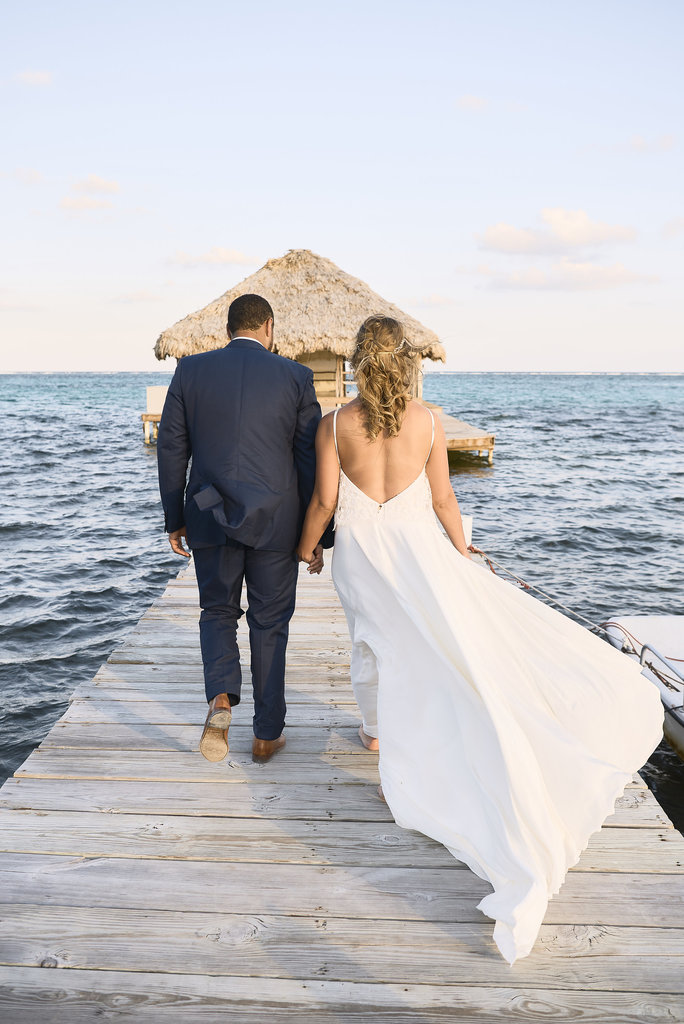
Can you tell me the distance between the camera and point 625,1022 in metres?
1.94

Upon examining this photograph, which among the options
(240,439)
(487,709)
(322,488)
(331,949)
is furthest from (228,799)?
(240,439)

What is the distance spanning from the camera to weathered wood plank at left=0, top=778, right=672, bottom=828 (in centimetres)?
288

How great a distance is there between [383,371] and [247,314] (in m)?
0.79

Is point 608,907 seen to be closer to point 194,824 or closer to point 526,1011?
point 526,1011

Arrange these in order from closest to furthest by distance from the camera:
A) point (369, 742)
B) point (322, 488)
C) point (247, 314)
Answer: point (322, 488) < point (247, 314) < point (369, 742)

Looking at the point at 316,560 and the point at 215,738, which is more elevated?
the point at 316,560

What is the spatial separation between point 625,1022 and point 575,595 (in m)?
8.07

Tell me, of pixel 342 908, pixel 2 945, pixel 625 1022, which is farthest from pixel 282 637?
pixel 625 1022

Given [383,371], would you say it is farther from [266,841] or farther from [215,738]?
[266,841]

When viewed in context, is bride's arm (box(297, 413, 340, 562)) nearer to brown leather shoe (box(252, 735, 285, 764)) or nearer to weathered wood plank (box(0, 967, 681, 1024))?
brown leather shoe (box(252, 735, 285, 764))

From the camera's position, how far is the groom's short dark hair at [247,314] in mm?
3037

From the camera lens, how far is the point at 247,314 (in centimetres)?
304

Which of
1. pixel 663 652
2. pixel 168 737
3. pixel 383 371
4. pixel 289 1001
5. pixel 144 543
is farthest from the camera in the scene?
pixel 144 543

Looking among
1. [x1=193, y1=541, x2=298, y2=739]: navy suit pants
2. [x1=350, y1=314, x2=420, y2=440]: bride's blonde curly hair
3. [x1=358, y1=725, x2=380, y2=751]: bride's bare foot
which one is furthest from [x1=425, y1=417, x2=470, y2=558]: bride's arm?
[x1=358, y1=725, x2=380, y2=751]: bride's bare foot
